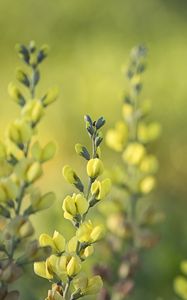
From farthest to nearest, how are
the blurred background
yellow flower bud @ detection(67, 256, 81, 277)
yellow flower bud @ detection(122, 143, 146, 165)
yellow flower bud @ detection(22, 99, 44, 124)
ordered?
the blurred background < yellow flower bud @ detection(122, 143, 146, 165) < yellow flower bud @ detection(22, 99, 44, 124) < yellow flower bud @ detection(67, 256, 81, 277)

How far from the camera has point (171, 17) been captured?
6.11 m

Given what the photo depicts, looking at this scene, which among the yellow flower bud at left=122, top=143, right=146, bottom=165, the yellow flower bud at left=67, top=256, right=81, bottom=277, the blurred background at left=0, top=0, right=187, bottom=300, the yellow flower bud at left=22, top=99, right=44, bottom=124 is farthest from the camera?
the blurred background at left=0, top=0, right=187, bottom=300

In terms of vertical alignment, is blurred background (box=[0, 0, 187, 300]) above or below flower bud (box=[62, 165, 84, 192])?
above

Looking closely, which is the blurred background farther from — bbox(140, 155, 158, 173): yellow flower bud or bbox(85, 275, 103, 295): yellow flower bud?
bbox(85, 275, 103, 295): yellow flower bud

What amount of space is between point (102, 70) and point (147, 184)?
4.24 m

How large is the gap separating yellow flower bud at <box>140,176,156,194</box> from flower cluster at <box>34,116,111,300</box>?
1.11 ft

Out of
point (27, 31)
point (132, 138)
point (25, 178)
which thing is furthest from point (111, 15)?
point (25, 178)

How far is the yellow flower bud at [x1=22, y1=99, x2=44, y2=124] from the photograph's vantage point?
0.93 m

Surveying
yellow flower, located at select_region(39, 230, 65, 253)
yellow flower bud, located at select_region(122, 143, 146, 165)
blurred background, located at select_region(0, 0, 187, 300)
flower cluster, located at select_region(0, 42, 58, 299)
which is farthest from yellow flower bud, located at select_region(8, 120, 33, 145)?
blurred background, located at select_region(0, 0, 187, 300)

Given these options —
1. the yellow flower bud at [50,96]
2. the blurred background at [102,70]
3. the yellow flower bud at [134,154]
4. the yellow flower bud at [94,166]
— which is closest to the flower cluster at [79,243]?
the yellow flower bud at [94,166]

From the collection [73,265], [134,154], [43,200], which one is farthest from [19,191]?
[134,154]

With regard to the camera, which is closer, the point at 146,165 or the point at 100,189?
the point at 100,189

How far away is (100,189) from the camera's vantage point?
0.86 meters

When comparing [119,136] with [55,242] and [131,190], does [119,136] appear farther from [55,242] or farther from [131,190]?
[55,242]
